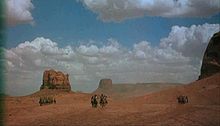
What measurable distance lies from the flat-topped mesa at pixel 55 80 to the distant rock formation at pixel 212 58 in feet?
103

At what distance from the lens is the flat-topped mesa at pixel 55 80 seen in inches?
3049

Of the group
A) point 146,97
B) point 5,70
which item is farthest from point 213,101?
point 5,70

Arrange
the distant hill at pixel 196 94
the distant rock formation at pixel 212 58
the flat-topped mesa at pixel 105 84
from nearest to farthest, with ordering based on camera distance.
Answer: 1. the distant hill at pixel 196 94
2. the distant rock formation at pixel 212 58
3. the flat-topped mesa at pixel 105 84

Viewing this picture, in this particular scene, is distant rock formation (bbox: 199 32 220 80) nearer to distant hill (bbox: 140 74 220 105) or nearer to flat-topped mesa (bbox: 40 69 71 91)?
distant hill (bbox: 140 74 220 105)

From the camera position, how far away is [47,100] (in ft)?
142

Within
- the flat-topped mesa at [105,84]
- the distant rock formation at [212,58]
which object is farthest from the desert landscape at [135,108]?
the flat-topped mesa at [105,84]

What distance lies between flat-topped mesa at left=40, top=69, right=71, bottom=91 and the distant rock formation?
31.5 metres

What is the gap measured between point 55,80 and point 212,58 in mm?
35042

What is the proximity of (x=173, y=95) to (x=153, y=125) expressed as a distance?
2593cm

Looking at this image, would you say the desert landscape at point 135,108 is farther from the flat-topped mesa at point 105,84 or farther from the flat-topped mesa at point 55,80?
the flat-topped mesa at point 105,84

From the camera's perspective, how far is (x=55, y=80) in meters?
77.6

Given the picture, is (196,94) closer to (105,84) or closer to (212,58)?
(212,58)

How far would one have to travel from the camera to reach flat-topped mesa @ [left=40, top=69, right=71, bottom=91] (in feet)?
254

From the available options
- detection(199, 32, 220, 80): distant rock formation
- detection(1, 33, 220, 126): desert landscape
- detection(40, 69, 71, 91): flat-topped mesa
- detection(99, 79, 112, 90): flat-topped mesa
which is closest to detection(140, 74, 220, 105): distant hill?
detection(1, 33, 220, 126): desert landscape
